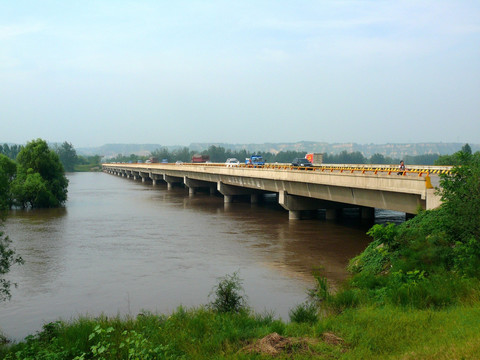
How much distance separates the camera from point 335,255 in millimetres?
25531

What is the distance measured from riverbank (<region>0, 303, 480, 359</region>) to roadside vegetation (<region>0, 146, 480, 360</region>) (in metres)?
0.02

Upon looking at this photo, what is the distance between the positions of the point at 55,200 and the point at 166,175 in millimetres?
41122

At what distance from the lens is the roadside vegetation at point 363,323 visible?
9578mm

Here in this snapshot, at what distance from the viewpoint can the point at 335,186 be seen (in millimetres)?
32562

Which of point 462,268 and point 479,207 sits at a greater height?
point 479,207

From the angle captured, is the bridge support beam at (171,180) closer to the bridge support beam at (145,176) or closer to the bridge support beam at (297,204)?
the bridge support beam at (145,176)

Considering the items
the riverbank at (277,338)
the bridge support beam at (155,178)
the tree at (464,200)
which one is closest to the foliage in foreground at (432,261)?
the tree at (464,200)

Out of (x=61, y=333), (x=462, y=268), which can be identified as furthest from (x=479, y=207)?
(x=61, y=333)

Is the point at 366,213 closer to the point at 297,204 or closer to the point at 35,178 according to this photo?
the point at 297,204

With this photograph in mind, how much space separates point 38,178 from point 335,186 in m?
35.0

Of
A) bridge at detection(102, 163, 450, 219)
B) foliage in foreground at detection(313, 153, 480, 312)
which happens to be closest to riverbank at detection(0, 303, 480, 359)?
foliage in foreground at detection(313, 153, 480, 312)

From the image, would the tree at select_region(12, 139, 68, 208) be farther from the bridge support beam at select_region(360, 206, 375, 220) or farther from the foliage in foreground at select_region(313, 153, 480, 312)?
the foliage in foreground at select_region(313, 153, 480, 312)

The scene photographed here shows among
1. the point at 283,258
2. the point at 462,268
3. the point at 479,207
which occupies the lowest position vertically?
the point at 283,258

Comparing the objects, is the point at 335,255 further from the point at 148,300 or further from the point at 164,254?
→ the point at 148,300
